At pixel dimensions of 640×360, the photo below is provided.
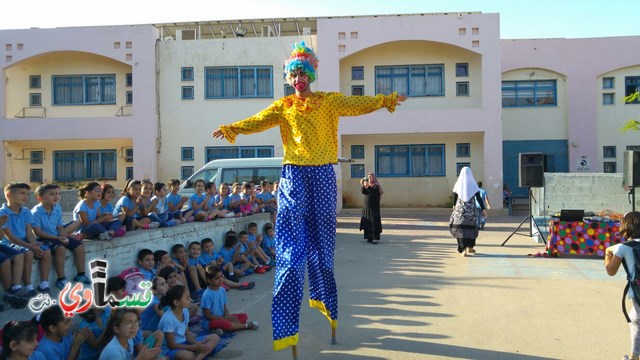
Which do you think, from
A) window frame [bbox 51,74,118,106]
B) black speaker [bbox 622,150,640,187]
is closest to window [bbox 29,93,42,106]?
window frame [bbox 51,74,118,106]

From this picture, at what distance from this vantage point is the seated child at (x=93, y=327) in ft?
14.4

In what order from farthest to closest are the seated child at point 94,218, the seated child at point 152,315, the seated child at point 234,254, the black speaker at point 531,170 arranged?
the black speaker at point 531,170 < the seated child at point 234,254 < the seated child at point 94,218 < the seated child at point 152,315

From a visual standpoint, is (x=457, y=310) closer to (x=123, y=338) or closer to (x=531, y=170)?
(x=123, y=338)

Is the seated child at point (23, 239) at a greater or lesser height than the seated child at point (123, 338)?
greater

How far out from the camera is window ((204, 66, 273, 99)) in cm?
2217

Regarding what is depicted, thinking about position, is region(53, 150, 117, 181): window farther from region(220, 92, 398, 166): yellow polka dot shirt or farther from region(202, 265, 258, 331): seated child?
region(220, 92, 398, 166): yellow polka dot shirt

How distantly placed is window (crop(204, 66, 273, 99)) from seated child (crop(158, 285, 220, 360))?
698 inches

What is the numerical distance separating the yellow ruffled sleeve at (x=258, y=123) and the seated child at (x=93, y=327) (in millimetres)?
1824

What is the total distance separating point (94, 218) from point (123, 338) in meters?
2.95

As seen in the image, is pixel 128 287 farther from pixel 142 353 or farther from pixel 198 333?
pixel 142 353

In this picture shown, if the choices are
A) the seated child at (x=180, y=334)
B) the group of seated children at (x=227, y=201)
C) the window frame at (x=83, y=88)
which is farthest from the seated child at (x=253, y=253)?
the window frame at (x=83, y=88)

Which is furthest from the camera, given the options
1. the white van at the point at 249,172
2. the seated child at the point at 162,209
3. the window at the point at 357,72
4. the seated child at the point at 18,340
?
the window at the point at 357,72

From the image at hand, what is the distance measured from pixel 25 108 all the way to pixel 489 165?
60.5 feet

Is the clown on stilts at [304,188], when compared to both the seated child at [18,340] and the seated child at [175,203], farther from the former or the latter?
the seated child at [175,203]
